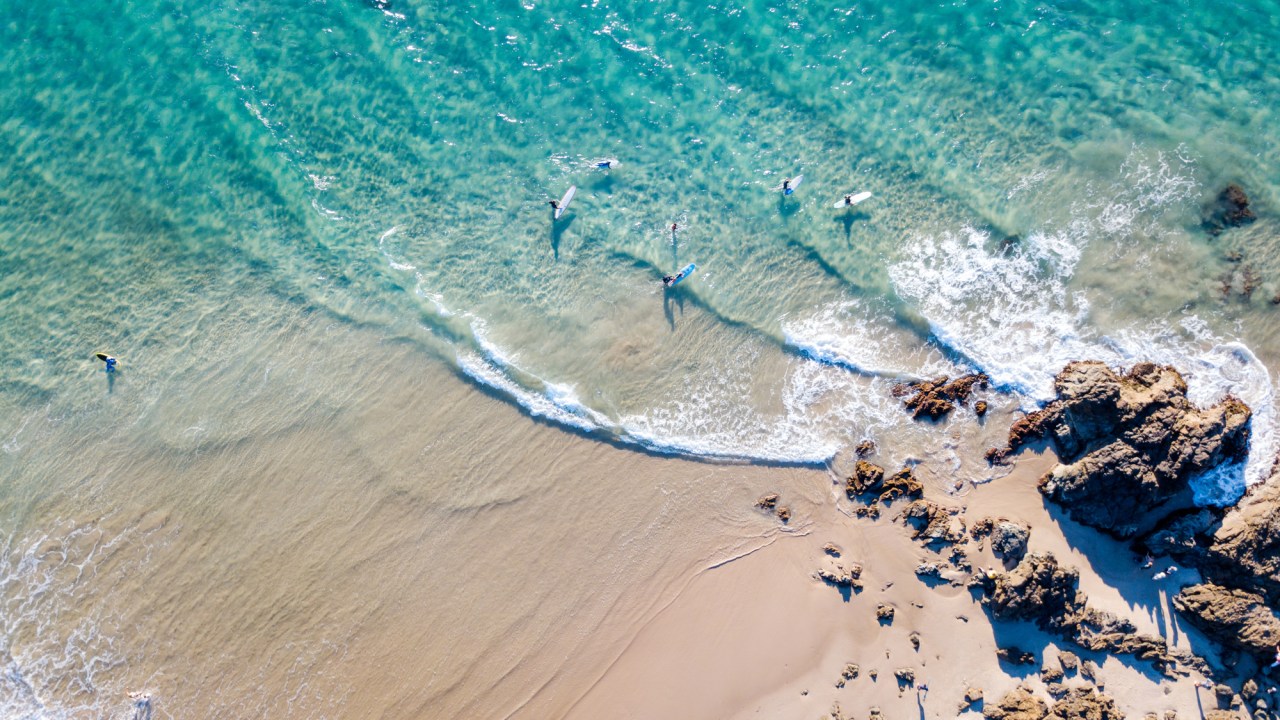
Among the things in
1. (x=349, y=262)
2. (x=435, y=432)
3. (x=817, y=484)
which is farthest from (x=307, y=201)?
(x=817, y=484)

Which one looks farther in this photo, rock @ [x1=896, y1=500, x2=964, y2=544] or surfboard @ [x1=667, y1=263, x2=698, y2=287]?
surfboard @ [x1=667, y1=263, x2=698, y2=287]

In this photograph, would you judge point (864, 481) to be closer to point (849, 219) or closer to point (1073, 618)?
point (1073, 618)

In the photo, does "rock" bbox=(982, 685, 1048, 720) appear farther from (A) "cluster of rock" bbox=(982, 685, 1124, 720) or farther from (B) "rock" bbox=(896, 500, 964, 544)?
(B) "rock" bbox=(896, 500, 964, 544)

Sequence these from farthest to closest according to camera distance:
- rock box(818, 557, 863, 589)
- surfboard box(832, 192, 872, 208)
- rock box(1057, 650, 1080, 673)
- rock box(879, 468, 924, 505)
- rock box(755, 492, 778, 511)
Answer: surfboard box(832, 192, 872, 208)
rock box(755, 492, 778, 511)
rock box(879, 468, 924, 505)
rock box(818, 557, 863, 589)
rock box(1057, 650, 1080, 673)

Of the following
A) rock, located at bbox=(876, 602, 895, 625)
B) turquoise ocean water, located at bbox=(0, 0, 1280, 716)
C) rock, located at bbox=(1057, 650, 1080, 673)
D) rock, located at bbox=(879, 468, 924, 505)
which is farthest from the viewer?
turquoise ocean water, located at bbox=(0, 0, 1280, 716)

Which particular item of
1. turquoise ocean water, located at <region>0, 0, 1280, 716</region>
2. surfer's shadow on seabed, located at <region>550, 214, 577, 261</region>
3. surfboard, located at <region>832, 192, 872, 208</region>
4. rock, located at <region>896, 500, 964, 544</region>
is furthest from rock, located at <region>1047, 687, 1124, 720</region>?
surfer's shadow on seabed, located at <region>550, 214, 577, 261</region>

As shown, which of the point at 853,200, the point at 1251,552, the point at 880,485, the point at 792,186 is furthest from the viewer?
the point at 792,186

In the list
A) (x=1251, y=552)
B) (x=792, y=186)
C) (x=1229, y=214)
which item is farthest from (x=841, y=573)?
(x=1229, y=214)

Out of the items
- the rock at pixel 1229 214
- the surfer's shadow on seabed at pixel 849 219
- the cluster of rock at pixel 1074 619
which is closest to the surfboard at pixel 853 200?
the surfer's shadow on seabed at pixel 849 219
